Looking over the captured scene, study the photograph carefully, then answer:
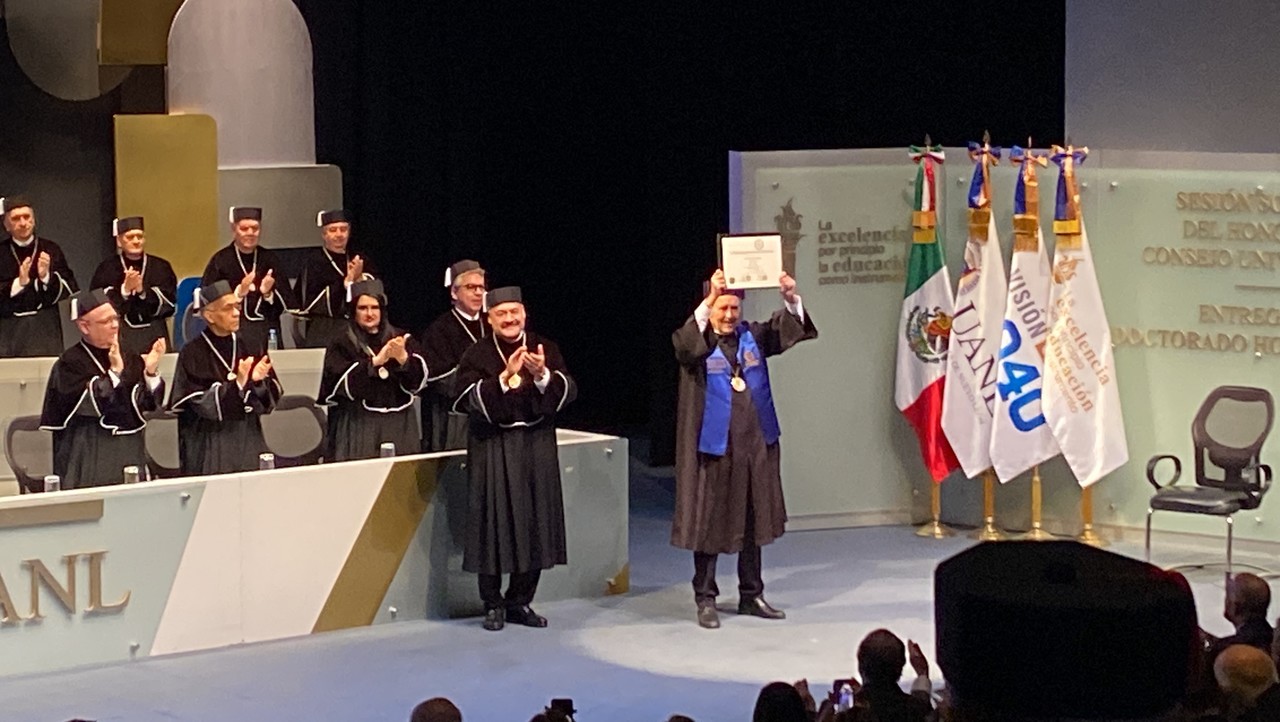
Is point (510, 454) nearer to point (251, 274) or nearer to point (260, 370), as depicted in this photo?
point (260, 370)

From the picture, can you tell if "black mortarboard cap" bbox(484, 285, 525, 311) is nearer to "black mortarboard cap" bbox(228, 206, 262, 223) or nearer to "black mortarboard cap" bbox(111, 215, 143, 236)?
"black mortarboard cap" bbox(228, 206, 262, 223)

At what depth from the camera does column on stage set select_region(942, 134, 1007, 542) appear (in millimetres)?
11836

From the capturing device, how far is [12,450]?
33.1 feet

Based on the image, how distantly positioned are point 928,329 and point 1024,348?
0.61 m

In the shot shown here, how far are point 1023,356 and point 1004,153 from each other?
1204 millimetres

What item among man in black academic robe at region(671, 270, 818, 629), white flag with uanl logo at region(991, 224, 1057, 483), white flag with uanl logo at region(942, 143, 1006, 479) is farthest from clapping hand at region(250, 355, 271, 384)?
white flag with uanl logo at region(991, 224, 1057, 483)

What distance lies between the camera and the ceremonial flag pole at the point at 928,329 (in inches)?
473

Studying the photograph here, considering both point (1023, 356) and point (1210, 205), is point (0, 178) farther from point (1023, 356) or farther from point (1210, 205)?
point (1210, 205)

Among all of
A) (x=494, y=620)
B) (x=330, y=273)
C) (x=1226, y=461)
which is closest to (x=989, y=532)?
(x=1226, y=461)

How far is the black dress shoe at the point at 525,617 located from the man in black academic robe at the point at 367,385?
1431 millimetres

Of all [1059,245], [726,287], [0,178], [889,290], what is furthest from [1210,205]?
[0,178]

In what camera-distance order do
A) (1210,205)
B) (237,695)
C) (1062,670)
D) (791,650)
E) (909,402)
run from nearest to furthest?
1. (1062,670)
2. (237,695)
3. (791,650)
4. (1210,205)
5. (909,402)

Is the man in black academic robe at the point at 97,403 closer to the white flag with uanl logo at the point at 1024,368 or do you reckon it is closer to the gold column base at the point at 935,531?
the gold column base at the point at 935,531

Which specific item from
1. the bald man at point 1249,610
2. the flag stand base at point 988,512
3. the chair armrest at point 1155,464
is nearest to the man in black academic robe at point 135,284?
the flag stand base at point 988,512
